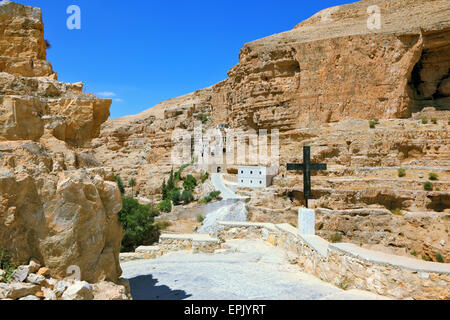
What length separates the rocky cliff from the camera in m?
2.85

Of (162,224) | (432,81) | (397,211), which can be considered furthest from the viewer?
(432,81)

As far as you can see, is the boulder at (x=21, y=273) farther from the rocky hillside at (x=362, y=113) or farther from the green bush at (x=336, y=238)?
the rocky hillside at (x=362, y=113)

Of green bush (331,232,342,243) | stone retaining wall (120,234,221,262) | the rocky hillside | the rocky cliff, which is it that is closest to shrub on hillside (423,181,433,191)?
the rocky hillside

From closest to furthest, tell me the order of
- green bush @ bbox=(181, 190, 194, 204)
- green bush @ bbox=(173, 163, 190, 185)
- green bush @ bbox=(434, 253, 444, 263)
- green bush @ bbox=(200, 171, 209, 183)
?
green bush @ bbox=(434, 253, 444, 263)
green bush @ bbox=(181, 190, 194, 204)
green bush @ bbox=(200, 171, 209, 183)
green bush @ bbox=(173, 163, 190, 185)

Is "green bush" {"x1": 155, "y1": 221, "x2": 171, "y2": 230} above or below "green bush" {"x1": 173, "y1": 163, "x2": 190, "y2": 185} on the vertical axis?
below

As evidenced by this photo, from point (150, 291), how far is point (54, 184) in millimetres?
2383

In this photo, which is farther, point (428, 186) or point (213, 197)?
point (213, 197)

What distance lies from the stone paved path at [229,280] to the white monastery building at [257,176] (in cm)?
1097

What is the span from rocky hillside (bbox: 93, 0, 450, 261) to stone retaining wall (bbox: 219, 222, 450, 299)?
7.55m

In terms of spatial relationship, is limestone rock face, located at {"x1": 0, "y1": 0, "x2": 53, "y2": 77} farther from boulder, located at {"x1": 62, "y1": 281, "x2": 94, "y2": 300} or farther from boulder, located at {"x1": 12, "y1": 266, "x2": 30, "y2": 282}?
boulder, located at {"x1": 62, "y1": 281, "x2": 94, "y2": 300}

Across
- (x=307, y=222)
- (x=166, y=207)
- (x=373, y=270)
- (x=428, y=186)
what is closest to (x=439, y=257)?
(x=428, y=186)

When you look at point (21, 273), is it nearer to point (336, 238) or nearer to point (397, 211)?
point (336, 238)

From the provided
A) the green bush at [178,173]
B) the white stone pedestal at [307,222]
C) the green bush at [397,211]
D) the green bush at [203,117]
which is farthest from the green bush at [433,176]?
the green bush at [203,117]

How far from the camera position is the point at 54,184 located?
119 inches
